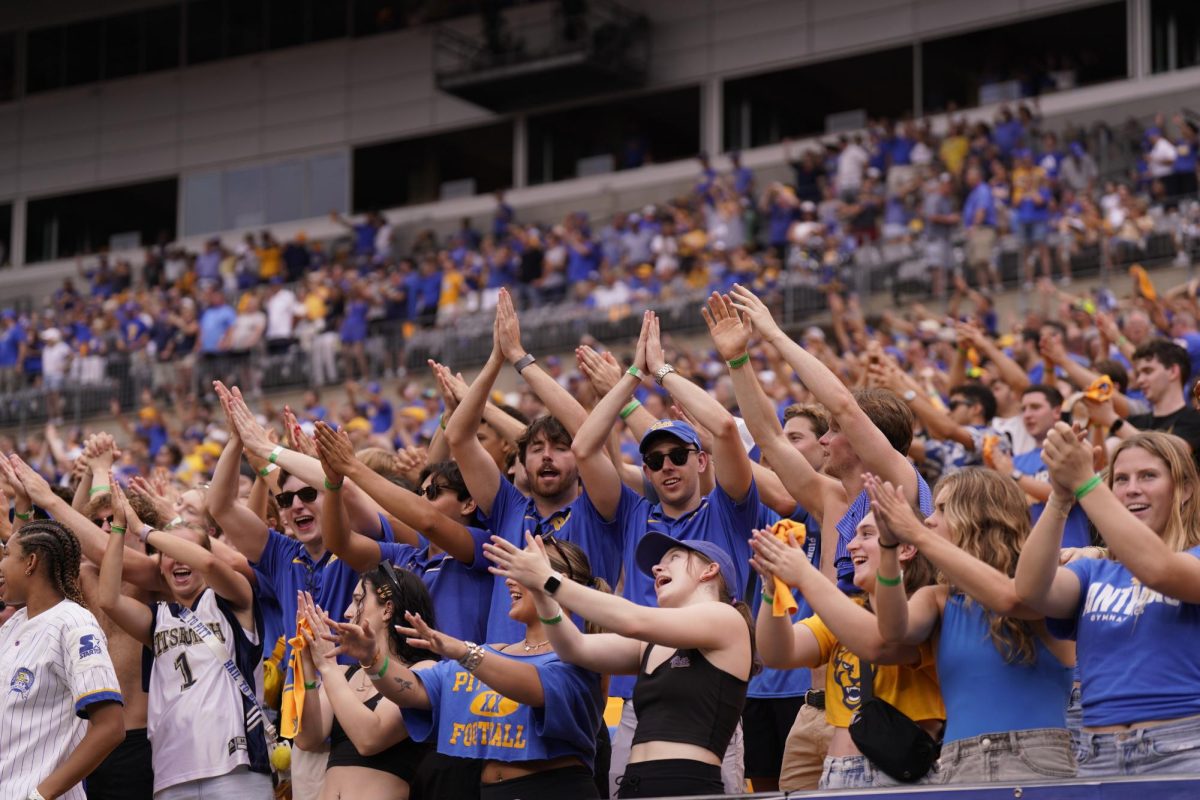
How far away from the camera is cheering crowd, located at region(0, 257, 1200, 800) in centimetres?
472

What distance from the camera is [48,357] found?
24734 millimetres

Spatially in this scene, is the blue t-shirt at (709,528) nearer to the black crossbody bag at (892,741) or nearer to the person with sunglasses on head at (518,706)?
the person with sunglasses on head at (518,706)

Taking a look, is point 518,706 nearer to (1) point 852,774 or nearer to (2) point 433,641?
(2) point 433,641

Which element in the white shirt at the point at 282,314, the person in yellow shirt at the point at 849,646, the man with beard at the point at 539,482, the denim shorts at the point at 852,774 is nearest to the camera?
the person in yellow shirt at the point at 849,646

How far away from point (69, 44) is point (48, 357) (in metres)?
11.8

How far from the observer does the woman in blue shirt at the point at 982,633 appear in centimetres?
467

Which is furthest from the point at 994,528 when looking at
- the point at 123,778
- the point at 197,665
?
the point at 123,778

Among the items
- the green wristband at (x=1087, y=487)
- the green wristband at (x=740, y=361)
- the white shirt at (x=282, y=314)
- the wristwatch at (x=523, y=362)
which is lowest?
the green wristband at (x=1087, y=487)

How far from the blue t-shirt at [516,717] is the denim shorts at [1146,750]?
175 cm

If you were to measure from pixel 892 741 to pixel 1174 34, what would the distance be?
19.8 m

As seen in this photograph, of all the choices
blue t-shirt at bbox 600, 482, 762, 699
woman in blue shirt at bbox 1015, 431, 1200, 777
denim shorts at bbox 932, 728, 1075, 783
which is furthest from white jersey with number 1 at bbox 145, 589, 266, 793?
woman in blue shirt at bbox 1015, 431, 1200, 777

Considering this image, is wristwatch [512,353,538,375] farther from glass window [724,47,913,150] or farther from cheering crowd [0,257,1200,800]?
glass window [724,47,913,150]

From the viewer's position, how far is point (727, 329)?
21.0 ft

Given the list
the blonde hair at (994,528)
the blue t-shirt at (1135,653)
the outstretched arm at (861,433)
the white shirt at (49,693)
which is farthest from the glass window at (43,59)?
the blue t-shirt at (1135,653)
